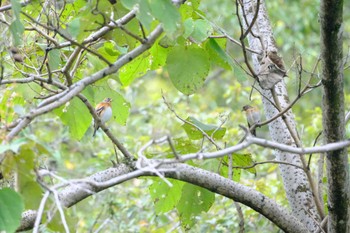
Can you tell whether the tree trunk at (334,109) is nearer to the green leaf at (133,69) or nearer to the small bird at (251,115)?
the green leaf at (133,69)

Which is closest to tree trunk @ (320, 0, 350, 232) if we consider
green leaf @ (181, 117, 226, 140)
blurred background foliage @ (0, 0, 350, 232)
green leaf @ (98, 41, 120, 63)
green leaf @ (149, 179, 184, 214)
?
blurred background foliage @ (0, 0, 350, 232)

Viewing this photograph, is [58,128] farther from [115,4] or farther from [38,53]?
[115,4]

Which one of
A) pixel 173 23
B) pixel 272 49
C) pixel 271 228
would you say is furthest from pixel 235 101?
pixel 173 23

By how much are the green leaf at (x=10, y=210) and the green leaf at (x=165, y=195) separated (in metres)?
0.95

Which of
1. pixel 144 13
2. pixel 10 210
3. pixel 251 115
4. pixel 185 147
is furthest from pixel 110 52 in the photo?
pixel 251 115

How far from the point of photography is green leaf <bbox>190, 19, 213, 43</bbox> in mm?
2066

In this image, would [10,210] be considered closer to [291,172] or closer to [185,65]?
[185,65]

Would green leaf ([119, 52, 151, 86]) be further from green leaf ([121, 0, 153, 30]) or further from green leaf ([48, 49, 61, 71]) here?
green leaf ([121, 0, 153, 30])

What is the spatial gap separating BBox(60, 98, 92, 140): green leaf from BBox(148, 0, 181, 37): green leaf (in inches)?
32.7

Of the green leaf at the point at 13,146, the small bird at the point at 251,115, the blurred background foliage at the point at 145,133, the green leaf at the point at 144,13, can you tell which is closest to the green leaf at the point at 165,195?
the blurred background foliage at the point at 145,133

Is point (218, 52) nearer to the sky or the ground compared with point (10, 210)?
nearer to the sky

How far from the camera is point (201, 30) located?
2.08m

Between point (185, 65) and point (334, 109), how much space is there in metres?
0.48

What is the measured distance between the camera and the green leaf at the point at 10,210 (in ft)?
5.24
